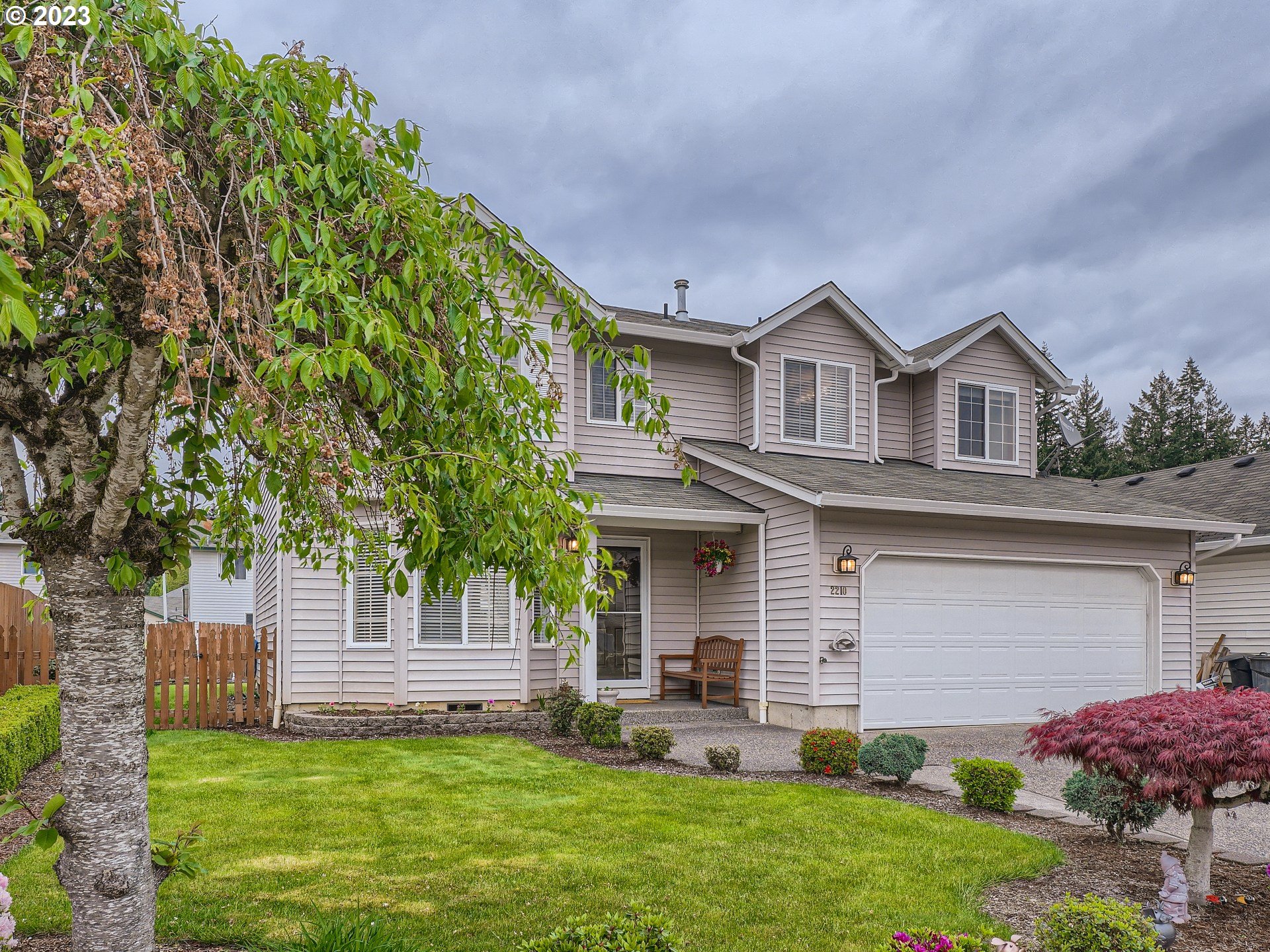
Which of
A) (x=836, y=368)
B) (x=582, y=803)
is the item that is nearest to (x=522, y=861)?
(x=582, y=803)

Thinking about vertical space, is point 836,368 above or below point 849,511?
above

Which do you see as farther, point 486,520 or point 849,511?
point 849,511

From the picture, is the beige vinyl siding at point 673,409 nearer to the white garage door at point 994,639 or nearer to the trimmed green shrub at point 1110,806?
the white garage door at point 994,639

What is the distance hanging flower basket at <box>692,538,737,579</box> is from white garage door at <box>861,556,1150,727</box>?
2166mm

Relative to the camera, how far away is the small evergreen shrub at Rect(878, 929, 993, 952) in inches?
118

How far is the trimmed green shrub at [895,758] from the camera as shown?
7.95 m

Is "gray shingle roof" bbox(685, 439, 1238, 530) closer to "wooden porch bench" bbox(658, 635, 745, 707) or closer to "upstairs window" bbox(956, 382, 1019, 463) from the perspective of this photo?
"upstairs window" bbox(956, 382, 1019, 463)

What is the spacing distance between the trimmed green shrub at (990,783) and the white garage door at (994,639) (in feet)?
13.4

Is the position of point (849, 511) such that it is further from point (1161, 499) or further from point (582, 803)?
point (1161, 499)

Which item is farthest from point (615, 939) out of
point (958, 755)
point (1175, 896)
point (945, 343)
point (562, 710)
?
point (945, 343)

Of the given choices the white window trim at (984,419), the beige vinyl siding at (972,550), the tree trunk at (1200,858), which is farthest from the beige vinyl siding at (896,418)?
the tree trunk at (1200,858)

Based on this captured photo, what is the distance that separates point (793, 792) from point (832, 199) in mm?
23018

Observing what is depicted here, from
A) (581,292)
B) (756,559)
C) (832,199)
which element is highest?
(832,199)

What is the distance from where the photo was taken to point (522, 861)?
5.42m
